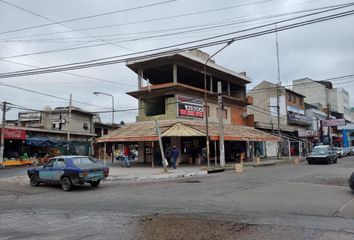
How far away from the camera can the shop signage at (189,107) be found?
3284 cm

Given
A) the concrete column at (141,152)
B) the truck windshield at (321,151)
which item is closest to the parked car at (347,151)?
the truck windshield at (321,151)

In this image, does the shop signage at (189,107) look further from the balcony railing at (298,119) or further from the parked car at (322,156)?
the balcony railing at (298,119)

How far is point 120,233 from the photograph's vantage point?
7.86m

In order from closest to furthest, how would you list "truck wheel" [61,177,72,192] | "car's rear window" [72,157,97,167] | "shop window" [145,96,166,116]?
"truck wheel" [61,177,72,192] → "car's rear window" [72,157,97,167] → "shop window" [145,96,166,116]

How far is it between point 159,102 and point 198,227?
91.9ft

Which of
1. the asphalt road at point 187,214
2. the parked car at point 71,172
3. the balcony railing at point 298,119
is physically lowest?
the asphalt road at point 187,214

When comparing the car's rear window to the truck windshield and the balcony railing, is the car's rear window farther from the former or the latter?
the balcony railing

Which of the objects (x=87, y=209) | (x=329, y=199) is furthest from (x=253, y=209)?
(x=87, y=209)

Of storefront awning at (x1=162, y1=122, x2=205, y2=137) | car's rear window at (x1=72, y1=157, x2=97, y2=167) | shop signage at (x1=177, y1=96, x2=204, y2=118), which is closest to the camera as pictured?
car's rear window at (x1=72, y1=157, x2=97, y2=167)

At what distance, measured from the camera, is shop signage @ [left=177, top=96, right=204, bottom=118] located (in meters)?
32.8

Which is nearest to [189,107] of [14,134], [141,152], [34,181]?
[141,152]

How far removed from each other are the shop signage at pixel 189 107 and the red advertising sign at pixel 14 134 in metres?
18.1

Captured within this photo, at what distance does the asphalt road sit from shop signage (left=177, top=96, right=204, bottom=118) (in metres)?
17.5

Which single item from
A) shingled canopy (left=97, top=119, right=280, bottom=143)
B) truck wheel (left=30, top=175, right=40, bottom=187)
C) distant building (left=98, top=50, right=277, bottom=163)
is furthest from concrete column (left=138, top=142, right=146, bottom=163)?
truck wheel (left=30, top=175, right=40, bottom=187)
